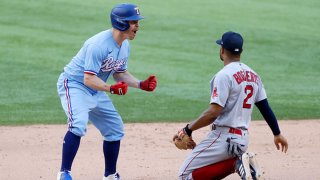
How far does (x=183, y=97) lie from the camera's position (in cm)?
1258

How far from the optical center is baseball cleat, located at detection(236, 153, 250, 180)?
6.27 meters

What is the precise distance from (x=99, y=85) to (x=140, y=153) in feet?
7.37

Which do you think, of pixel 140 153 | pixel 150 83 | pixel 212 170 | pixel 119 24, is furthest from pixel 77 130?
pixel 140 153

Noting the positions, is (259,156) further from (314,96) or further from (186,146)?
(314,96)

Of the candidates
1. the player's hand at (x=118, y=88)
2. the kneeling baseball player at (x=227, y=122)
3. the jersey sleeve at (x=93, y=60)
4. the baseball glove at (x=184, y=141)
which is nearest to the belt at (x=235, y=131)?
the kneeling baseball player at (x=227, y=122)

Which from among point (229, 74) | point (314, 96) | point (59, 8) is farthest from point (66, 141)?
point (59, 8)

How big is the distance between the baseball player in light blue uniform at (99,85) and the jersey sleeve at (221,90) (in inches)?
45.4

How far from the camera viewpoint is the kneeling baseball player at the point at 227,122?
20.8ft

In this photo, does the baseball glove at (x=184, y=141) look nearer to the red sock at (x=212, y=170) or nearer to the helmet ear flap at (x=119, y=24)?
the red sock at (x=212, y=170)

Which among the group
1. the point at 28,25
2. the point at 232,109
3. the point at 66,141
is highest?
the point at 232,109

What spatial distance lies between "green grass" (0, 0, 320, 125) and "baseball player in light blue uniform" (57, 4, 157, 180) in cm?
340

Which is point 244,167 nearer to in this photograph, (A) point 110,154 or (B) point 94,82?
(B) point 94,82

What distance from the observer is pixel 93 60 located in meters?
7.25

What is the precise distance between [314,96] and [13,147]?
5450mm
